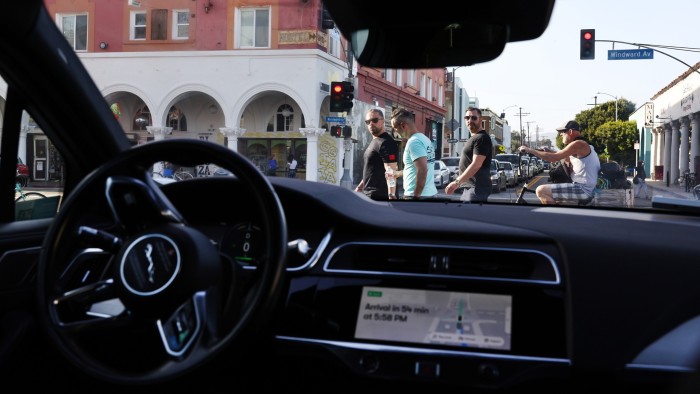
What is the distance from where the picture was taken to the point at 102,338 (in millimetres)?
2268

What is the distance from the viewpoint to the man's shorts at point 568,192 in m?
2.99

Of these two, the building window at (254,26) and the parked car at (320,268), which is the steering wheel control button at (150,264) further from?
the building window at (254,26)

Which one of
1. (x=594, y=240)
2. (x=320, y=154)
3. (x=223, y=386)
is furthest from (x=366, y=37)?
(x=320, y=154)

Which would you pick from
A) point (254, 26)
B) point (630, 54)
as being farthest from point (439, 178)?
point (630, 54)

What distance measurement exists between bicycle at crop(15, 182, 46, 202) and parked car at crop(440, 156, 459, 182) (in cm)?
250

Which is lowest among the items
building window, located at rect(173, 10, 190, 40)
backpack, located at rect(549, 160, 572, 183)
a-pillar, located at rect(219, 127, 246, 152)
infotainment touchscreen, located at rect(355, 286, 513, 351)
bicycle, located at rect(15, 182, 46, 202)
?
infotainment touchscreen, located at rect(355, 286, 513, 351)

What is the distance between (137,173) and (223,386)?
2.39 feet

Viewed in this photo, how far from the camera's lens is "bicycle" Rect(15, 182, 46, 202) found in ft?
9.14

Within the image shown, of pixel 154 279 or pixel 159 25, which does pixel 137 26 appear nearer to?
pixel 159 25

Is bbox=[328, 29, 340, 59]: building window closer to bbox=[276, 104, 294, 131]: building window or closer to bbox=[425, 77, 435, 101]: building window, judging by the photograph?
bbox=[425, 77, 435, 101]: building window

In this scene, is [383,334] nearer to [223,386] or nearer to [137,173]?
[223,386]

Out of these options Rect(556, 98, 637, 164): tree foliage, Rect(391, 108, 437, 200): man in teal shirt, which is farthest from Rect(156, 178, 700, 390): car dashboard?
Rect(391, 108, 437, 200): man in teal shirt

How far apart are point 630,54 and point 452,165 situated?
2319 millimetres

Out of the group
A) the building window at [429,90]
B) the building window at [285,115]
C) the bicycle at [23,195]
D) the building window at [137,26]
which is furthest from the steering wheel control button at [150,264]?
the building window at [285,115]
